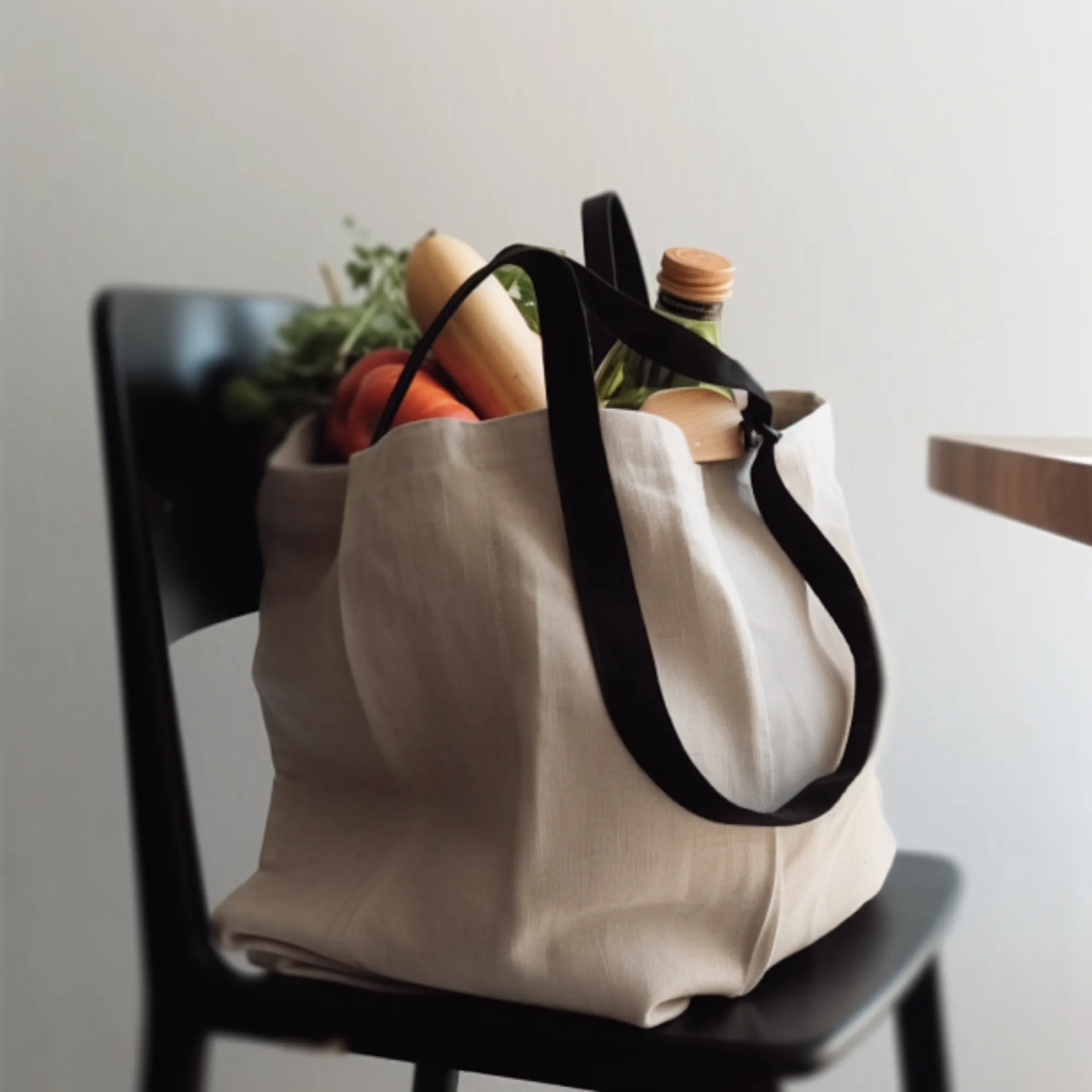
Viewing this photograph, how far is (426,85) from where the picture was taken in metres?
0.90

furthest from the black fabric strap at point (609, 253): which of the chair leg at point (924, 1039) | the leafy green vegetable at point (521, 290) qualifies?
the chair leg at point (924, 1039)

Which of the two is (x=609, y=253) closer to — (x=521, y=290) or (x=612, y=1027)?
(x=521, y=290)

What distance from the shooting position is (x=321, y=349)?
702 mm

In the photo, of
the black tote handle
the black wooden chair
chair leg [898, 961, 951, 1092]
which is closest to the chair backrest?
the black wooden chair

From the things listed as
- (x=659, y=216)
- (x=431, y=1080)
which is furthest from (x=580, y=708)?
(x=659, y=216)

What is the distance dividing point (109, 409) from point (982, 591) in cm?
70

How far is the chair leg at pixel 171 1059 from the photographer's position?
1.65ft

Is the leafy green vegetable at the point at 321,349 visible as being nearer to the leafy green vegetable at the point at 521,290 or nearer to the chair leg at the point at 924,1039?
the leafy green vegetable at the point at 521,290

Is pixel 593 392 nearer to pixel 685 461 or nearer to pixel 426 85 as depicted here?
pixel 685 461

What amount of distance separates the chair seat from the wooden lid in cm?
30

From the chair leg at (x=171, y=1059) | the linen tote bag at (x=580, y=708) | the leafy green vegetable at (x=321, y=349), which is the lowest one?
the chair leg at (x=171, y=1059)

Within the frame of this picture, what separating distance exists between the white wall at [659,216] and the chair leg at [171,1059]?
448mm

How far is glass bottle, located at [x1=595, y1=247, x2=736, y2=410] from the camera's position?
539 millimetres

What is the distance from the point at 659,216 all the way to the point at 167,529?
0.51m
